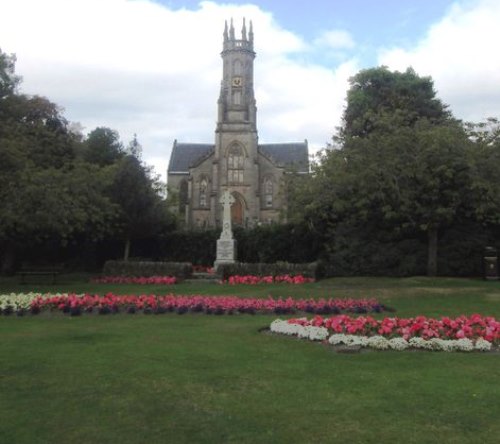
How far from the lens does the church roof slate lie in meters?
72.2

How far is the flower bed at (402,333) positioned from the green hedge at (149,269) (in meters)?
17.2

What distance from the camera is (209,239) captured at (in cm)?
3653

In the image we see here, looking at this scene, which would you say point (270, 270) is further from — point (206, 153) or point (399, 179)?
point (206, 153)

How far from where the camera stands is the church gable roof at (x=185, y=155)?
75.1 metres

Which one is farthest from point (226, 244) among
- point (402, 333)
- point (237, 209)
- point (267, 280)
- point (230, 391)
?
point (237, 209)

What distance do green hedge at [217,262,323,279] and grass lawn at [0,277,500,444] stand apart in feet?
50.2

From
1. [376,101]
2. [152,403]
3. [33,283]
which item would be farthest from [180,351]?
[376,101]

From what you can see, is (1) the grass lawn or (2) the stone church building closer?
(1) the grass lawn

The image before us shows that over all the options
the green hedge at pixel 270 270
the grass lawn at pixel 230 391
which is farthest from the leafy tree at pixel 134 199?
the grass lawn at pixel 230 391

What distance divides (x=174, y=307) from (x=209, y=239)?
21.1 metres

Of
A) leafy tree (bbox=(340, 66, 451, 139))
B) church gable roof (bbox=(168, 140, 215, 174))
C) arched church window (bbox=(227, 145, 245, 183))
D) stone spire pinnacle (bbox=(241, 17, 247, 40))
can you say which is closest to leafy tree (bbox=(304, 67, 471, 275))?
leafy tree (bbox=(340, 66, 451, 139))

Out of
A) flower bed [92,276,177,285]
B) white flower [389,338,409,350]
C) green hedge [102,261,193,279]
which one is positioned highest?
green hedge [102,261,193,279]

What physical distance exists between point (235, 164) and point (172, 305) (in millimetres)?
55935

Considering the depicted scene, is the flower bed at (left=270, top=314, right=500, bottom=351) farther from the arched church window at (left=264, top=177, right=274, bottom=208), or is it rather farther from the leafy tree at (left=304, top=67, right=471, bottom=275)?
the arched church window at (left=264, top=177, right=274, bottom=208)
